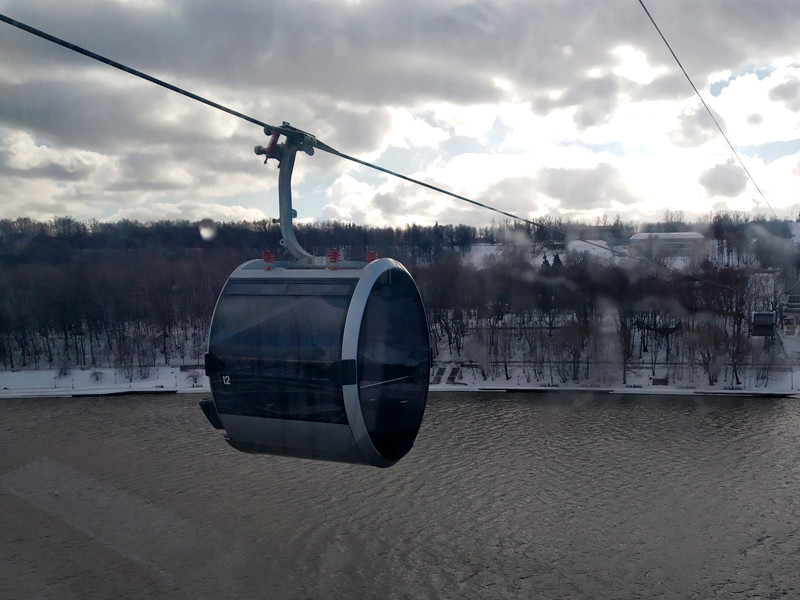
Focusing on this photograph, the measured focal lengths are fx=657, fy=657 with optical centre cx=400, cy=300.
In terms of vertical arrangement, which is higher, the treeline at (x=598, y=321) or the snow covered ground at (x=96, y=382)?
the treeline at (x=598, y=321)

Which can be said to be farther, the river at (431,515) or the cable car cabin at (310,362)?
the river at (431,515)

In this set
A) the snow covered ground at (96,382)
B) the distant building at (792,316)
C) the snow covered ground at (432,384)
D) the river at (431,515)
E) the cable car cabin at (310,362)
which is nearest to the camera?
the cable car cabin at (310,362)

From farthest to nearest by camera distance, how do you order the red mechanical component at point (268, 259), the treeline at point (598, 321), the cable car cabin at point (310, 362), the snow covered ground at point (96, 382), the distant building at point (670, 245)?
the distant building at point (670, 245)
the snow covered ground at point (96, 382)
the treeline at point (598, 321)
the red mechanical component at point (268, 259)
the cable car cabin at point (310, 362)

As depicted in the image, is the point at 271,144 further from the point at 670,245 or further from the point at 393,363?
the point at 670,245

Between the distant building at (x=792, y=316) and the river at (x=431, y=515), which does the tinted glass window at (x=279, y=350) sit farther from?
the distant building at (x=792, y=316)

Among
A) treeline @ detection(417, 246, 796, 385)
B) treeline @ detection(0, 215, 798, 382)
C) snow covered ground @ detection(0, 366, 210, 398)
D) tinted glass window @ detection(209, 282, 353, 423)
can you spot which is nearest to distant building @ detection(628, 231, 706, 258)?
treeline @ detection(0, 215, 798, 382)

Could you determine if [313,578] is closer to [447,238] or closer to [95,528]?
[95,528]

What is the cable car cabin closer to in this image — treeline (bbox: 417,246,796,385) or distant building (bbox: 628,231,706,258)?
treeline (bbox: 417,246,796,385)

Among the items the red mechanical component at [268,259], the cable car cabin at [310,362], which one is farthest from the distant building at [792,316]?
the red mechanical component at [268,259]
